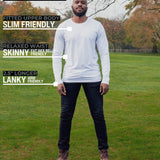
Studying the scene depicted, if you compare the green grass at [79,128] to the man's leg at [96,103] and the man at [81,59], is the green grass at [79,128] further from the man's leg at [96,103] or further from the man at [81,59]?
the man at [81,59]

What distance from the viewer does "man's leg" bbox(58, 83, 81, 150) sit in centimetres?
476

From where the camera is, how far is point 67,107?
15.7 feet

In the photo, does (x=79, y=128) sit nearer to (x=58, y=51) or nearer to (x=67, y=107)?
(x=67, y=107)

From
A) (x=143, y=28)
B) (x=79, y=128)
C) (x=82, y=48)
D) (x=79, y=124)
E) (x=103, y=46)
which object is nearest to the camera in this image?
(x=82, y=48)

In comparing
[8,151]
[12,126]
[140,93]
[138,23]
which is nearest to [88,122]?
[12,126]

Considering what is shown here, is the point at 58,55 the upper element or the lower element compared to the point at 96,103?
upper

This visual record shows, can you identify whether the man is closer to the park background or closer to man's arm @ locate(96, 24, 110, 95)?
man's arm @ locate(96, 24, 110, 95)

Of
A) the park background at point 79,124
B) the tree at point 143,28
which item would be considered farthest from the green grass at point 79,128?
the tree at point 143,28

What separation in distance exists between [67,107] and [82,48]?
844mm

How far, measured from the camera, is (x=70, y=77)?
469 cm

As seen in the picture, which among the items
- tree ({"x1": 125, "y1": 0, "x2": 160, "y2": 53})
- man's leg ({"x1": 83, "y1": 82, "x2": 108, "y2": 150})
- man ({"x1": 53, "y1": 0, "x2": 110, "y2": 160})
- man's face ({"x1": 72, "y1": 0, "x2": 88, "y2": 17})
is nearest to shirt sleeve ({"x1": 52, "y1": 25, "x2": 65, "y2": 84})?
man ({"x1": 53, "y1": 0, "x2": 110, "y2": 160})

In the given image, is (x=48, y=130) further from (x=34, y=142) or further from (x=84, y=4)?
(x=84, y=4)

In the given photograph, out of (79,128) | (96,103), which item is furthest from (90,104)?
(79,128)

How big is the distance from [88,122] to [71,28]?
405 cm
